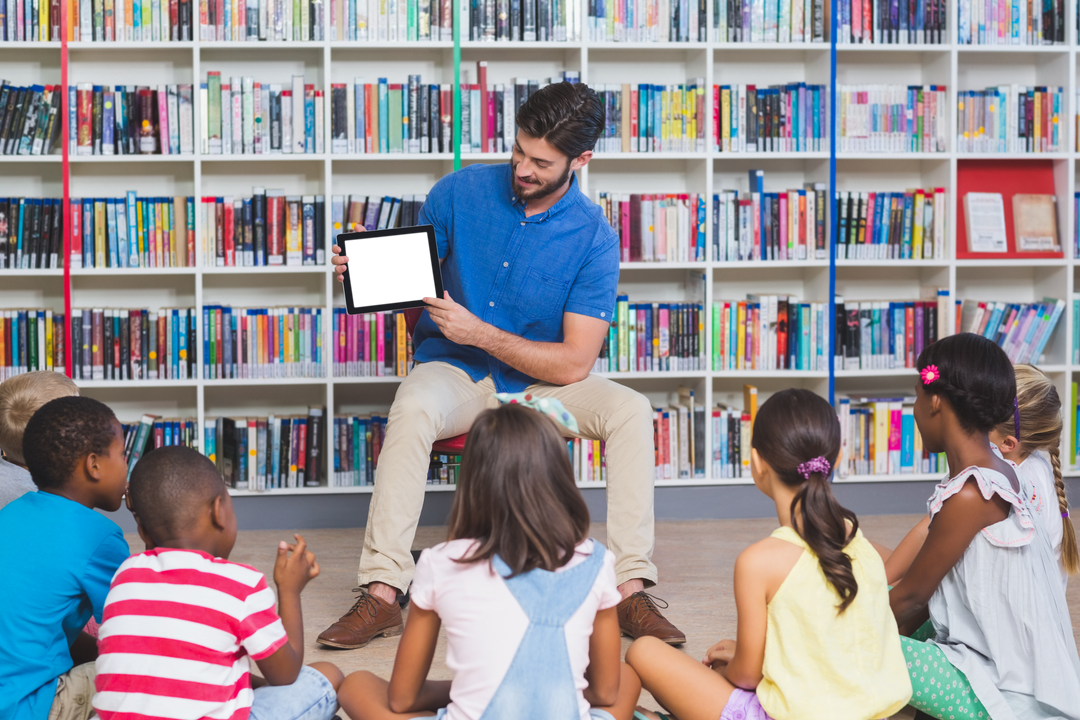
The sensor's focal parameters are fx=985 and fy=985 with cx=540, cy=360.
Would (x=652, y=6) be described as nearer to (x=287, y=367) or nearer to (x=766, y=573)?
(x=287, y=367)

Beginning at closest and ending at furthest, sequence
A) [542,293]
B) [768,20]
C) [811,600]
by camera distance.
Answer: [811,600] → [542,293] → [768,20]

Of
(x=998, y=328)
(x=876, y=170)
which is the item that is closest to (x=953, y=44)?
(x=876, y=170)

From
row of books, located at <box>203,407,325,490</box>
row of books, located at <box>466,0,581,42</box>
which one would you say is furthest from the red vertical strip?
row of books, located at <box>466,0,581,42</box>

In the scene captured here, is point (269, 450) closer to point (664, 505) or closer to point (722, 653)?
point (664, 505)

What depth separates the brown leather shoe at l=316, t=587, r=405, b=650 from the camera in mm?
2025

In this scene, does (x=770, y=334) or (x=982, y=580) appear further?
(x=770, y=334)

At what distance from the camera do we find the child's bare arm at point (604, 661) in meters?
1.33

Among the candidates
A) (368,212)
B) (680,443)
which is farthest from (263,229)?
(680,443)

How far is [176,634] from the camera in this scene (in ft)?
4.06

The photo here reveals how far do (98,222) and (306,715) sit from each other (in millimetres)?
2158

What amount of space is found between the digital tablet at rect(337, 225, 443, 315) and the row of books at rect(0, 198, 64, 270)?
4.40 ft

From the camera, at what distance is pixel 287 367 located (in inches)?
124

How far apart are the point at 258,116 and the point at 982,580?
96.8 inches

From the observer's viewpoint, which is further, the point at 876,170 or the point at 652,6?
the point at 876,170
